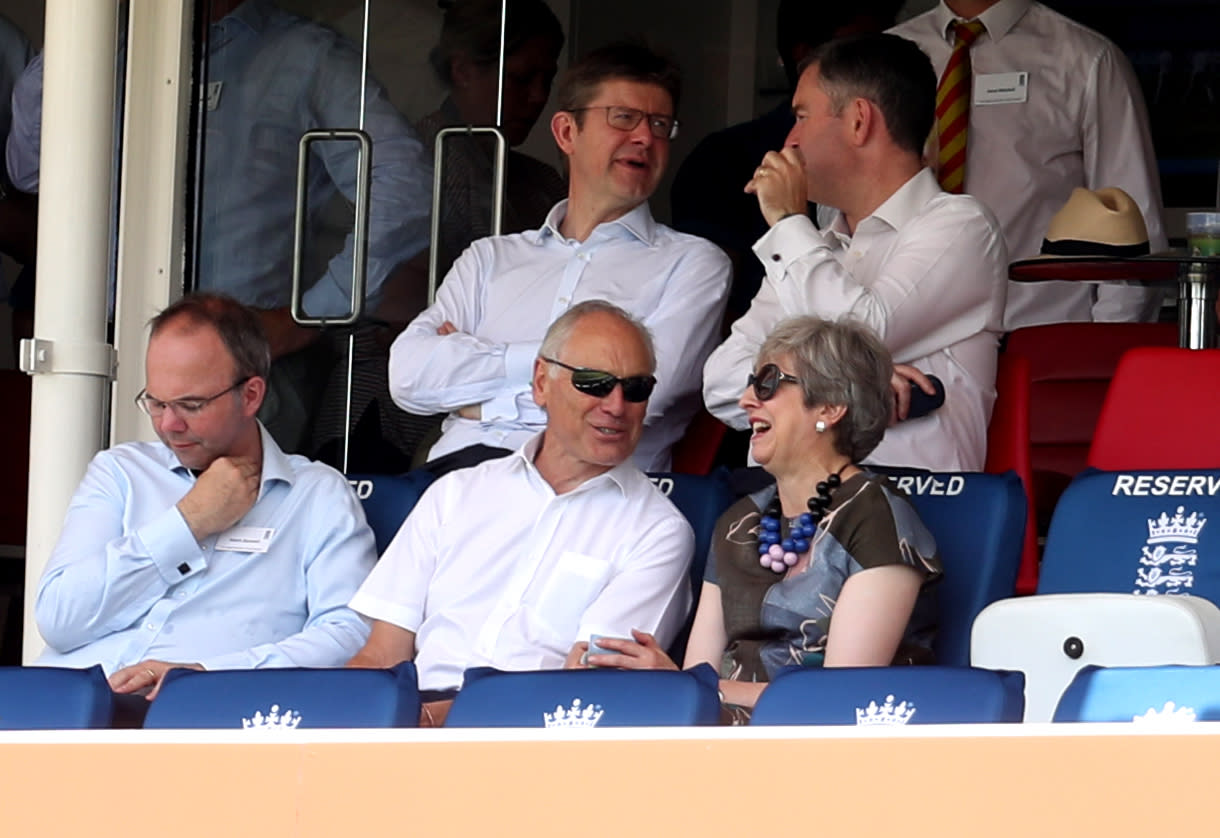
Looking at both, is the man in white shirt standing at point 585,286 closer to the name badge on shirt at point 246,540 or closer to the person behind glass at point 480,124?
the name badge on shirt at point 246,540

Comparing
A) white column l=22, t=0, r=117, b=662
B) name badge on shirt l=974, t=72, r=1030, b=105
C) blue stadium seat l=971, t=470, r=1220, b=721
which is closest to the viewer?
blue stadium seat l=971, t=470, r=1220, b=721

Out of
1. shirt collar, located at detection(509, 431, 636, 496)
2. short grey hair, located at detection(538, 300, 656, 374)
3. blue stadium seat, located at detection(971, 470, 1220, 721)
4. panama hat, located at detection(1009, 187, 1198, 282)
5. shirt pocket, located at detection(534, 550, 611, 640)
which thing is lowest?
shirt pocket, located at detection(534, 550, 611, 640)

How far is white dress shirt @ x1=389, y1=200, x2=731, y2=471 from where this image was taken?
185 inches

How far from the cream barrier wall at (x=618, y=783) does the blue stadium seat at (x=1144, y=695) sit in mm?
348

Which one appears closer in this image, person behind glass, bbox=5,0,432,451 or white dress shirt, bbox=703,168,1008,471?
white dress shirt, bbox=703,168,1008,471

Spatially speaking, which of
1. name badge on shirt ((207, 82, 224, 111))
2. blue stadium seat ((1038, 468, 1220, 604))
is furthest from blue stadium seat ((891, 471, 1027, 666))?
name badge on shirt ((207, 82, 224, 111))

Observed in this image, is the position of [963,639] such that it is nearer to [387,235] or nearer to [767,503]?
[767,503]

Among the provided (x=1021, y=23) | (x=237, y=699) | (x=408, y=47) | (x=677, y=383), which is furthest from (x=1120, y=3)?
(x=237, y=699)

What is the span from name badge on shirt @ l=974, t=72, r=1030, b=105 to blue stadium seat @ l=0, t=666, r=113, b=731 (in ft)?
11.6

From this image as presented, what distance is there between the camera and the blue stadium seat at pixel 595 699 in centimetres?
276

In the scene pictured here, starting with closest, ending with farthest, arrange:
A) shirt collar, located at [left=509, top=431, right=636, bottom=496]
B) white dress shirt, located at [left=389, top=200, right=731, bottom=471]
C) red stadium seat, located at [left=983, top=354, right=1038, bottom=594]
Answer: shirt collar, located at [left=509, top=431, right=636, bottom=496], red stadium seat, located at [left=983, top=354, right=1038, bottom=594], white dress shirt, located at [left=389, top=200, right=731, bottom=471]

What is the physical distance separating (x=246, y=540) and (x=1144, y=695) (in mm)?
2132

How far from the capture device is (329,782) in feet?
7.75

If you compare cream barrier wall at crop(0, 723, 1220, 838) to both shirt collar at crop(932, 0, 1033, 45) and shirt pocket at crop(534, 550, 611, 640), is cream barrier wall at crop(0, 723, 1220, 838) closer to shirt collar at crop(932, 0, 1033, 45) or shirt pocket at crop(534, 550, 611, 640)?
shirt pocket at crop(534, 550, 611, 640)
